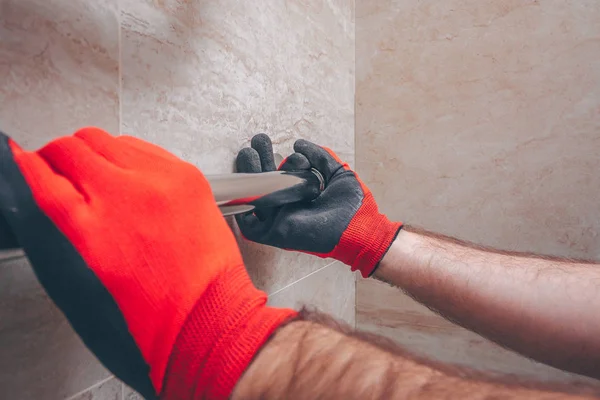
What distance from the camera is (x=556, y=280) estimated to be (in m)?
0.53

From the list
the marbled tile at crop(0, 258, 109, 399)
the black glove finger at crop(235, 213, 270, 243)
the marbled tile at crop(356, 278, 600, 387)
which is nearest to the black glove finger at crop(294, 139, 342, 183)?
the black glove finger at crop(235, 213, 270, 243)

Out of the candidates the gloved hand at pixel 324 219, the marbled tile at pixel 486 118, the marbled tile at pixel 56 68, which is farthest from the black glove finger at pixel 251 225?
the marbled tile at pixel 486 118

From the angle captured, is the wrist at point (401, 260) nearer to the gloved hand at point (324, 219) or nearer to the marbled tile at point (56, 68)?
the gloved hand at point (324, 219)

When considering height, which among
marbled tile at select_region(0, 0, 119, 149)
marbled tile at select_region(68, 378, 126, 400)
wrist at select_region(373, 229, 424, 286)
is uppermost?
marbled tile at select_region(0, 0, 119, 149)

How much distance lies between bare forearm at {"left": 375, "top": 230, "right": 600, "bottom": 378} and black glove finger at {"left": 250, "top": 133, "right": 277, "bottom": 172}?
0.22m

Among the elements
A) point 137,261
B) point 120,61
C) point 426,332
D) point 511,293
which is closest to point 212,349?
point 137,261

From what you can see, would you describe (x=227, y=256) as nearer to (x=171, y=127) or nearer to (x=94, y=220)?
(x=94, y=220)

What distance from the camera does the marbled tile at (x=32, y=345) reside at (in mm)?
323

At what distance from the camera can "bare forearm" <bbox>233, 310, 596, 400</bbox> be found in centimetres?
30

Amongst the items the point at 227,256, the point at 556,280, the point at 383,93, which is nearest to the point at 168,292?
the point at 227,256

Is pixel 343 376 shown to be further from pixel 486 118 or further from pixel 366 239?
pixel 486 118

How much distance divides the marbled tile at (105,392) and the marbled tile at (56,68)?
24 centimetres

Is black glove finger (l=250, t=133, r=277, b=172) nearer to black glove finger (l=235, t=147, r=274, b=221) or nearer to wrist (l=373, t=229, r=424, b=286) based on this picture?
black glove finger (l=235, t=147, r=274, b=221)

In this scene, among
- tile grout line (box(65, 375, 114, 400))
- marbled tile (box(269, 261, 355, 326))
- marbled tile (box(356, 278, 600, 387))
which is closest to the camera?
tile grout line (box(65, 375, 114, 400))
